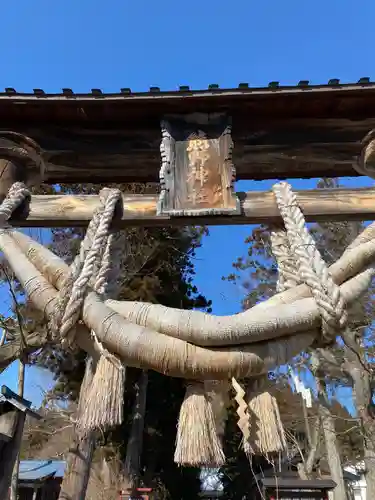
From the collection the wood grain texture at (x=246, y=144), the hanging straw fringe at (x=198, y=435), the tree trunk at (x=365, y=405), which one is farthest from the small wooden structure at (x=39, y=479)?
the hanging straw fringe at (x=198, y=435)

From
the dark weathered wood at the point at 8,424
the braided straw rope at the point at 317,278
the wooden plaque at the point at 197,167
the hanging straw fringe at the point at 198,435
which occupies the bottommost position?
the hanging straw fringe at the point at 198,435

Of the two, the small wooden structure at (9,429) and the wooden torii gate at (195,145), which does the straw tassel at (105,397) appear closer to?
the wooden torii gate at (195,145)

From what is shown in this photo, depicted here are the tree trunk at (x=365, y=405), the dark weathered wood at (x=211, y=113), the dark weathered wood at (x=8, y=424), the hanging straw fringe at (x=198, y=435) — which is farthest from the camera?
the tree trunk at (x=365, y=405)

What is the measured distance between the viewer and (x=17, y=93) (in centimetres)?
243

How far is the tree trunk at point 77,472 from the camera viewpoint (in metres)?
7.57

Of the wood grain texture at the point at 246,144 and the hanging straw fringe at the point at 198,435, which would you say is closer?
the hanging straw fringe at the point at 198,435

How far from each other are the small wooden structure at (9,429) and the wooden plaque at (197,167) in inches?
188

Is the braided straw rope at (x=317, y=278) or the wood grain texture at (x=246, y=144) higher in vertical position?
the wood grain texture at (x=246, y=144)

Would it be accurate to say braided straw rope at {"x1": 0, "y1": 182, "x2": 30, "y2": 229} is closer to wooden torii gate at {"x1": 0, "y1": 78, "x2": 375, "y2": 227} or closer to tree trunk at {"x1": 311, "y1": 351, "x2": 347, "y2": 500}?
wooden torii gate at {"x1": 0, "y1": 78, "x2": 375, "y2": 227}

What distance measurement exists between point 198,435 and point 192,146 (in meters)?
1.61


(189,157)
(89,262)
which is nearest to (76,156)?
(189,157)

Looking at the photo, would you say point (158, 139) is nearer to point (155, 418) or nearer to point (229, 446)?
point (155, 418)

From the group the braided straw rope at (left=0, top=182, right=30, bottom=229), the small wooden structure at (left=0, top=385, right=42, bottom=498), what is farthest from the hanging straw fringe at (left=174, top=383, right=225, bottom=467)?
the small wooden structure at (left=0, top=385, right=42, bottom=498)

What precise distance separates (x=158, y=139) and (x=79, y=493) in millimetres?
7194
